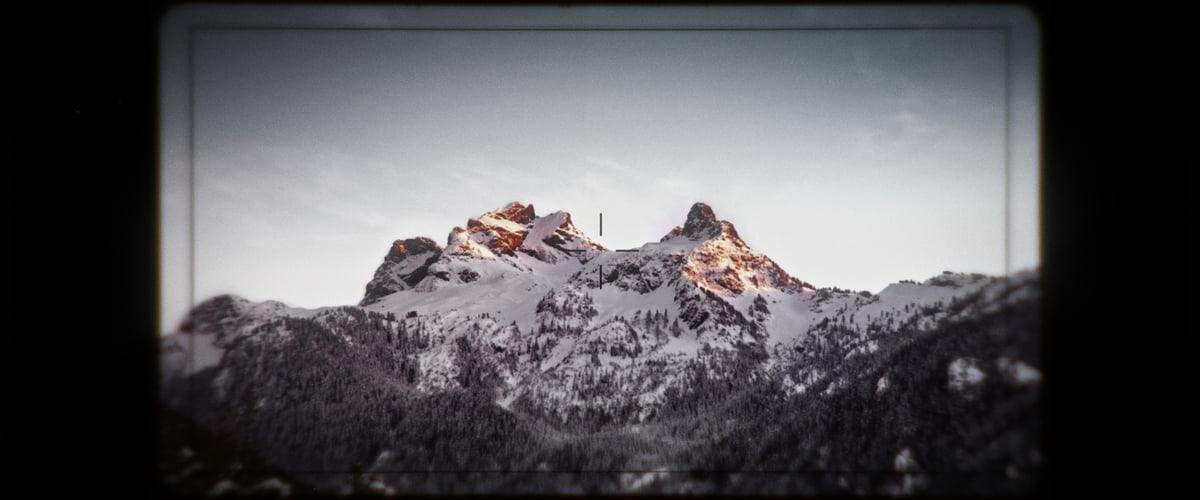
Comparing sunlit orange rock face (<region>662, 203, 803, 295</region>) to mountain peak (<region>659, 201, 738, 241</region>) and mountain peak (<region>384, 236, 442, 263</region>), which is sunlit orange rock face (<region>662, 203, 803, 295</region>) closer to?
mountain peak (<region>659, 201, 738, 241</region>)

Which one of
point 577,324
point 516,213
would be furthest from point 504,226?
point 577,324

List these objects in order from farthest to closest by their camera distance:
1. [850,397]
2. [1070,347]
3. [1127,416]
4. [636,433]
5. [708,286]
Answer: [708,286] < [636,433] < [850,397] < [1070,347] < [1127,416]

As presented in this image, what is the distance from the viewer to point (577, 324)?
8331cm

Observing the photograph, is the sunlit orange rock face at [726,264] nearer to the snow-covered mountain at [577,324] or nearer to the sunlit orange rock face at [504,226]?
the snow-covered mountain at [577,324]

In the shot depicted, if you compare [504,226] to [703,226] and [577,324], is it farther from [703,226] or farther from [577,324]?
[703,226]

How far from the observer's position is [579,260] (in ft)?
327

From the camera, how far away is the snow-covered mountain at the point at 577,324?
132ft

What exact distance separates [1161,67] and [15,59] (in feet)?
49.7

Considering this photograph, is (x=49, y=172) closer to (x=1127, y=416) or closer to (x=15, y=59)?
(x=15, y=59)

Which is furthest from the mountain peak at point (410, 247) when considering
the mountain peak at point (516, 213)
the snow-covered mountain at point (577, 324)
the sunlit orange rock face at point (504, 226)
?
the mountain peak at point (516, 213)

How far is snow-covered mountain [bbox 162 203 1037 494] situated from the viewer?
40.1m

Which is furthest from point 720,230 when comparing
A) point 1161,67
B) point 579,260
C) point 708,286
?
point 1161,67

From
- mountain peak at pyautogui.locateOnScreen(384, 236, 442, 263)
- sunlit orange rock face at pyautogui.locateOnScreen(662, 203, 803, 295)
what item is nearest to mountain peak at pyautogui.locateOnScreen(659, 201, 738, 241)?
→ sunlit orange rock face at pyautogui.locateOnScreen(662, 203, 803, 295)

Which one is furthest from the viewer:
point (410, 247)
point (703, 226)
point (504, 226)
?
point (703, 226)
